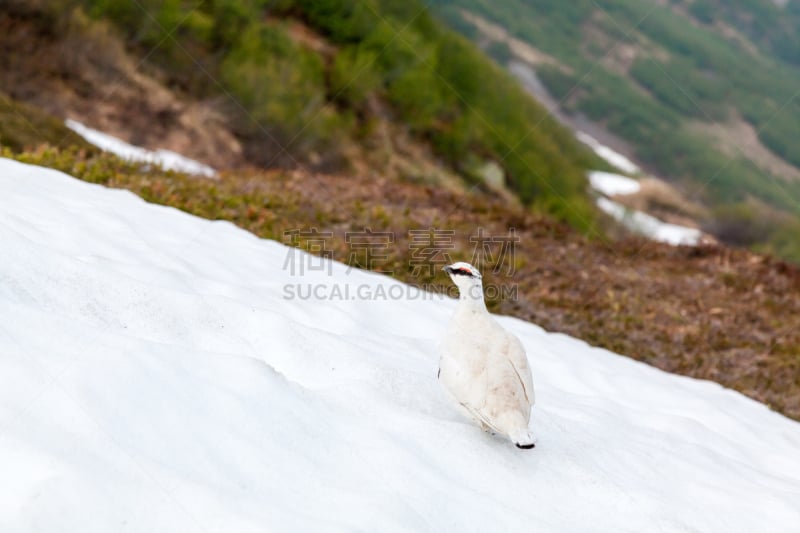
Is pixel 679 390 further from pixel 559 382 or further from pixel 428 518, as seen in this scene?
pixel 428 518

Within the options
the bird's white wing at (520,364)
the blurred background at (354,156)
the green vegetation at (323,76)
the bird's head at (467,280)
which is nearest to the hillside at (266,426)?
the bird's white wing at (520,364)

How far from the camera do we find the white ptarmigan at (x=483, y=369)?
19.5ft

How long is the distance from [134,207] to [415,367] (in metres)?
5.83

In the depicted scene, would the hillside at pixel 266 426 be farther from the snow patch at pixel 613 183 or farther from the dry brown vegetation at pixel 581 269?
the snow patch at pixel 613 183

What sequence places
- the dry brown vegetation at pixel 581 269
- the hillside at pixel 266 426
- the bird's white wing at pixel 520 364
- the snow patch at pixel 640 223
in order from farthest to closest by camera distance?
1. the snow patch at pixel 640 223
2. the dry brown vegetation at pixel 581 269
3. the bird's white wing at pixel 520 364
4. the hillside at pixel 266 426

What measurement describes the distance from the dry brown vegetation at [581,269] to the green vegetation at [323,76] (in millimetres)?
5202

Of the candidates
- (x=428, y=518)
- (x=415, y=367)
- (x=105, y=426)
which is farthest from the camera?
(x=415, y=367)

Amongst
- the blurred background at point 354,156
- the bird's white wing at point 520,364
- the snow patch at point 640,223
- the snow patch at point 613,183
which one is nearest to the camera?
the bird's white wing at point 520,364

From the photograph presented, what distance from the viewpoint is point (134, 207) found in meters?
11.5

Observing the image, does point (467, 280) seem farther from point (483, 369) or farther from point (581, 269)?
point (581, 269)

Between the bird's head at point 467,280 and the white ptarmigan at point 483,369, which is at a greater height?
the bird's head at point 467,280

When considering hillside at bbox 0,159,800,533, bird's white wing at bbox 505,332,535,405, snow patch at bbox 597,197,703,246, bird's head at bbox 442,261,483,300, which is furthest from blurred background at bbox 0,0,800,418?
snow patch at bbox 597,197,703,246

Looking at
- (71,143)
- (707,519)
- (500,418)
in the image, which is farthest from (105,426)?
(71,143)

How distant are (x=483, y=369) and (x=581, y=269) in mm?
11375
